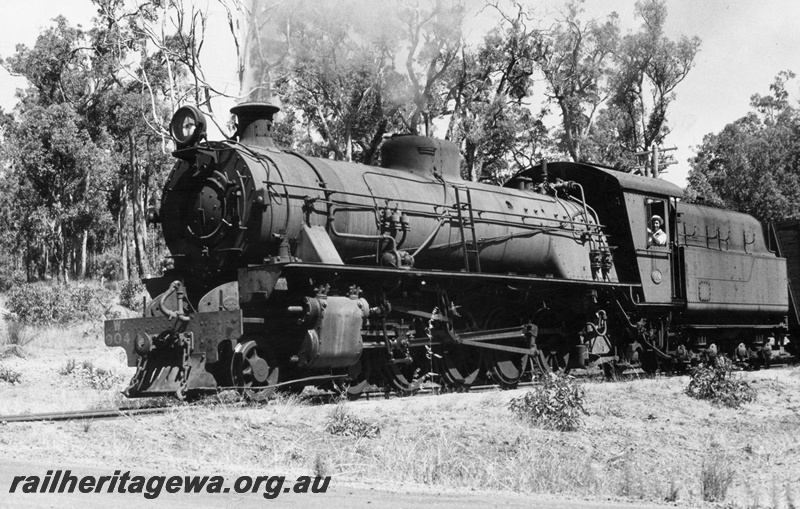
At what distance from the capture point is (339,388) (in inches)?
450

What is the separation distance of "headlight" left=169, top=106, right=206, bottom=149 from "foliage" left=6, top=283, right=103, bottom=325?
1305 cm

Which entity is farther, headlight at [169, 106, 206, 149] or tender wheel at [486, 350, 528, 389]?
tender wheel at [486, 350, 528, 389]

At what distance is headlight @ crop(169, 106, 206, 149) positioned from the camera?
11.6m

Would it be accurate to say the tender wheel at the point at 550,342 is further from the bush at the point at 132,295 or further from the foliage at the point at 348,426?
the bush at the point at 132,295

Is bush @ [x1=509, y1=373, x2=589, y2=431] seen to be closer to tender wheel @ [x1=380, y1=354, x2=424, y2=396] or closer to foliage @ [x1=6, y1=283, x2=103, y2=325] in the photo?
tender wheel @ [x1=380, y1=354, x2=424, y2=396]

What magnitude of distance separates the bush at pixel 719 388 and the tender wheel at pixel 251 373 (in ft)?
23.4

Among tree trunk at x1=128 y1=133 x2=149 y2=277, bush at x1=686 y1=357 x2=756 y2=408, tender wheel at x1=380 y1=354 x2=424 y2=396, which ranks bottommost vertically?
bush at x1=686 y1=357 x2=756 y2=408

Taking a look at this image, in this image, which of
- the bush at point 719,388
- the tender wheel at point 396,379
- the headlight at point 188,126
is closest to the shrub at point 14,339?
the headlight at point 188,126

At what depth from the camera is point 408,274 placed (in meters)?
11.6

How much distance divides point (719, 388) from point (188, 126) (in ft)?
30.1

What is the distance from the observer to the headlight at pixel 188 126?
1158 cm

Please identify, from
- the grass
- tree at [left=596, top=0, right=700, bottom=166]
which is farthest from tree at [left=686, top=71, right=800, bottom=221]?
the grass

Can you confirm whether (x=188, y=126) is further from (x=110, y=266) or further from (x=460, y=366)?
(x=110, y=266)

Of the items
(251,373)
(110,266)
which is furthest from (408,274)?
(110,266)
